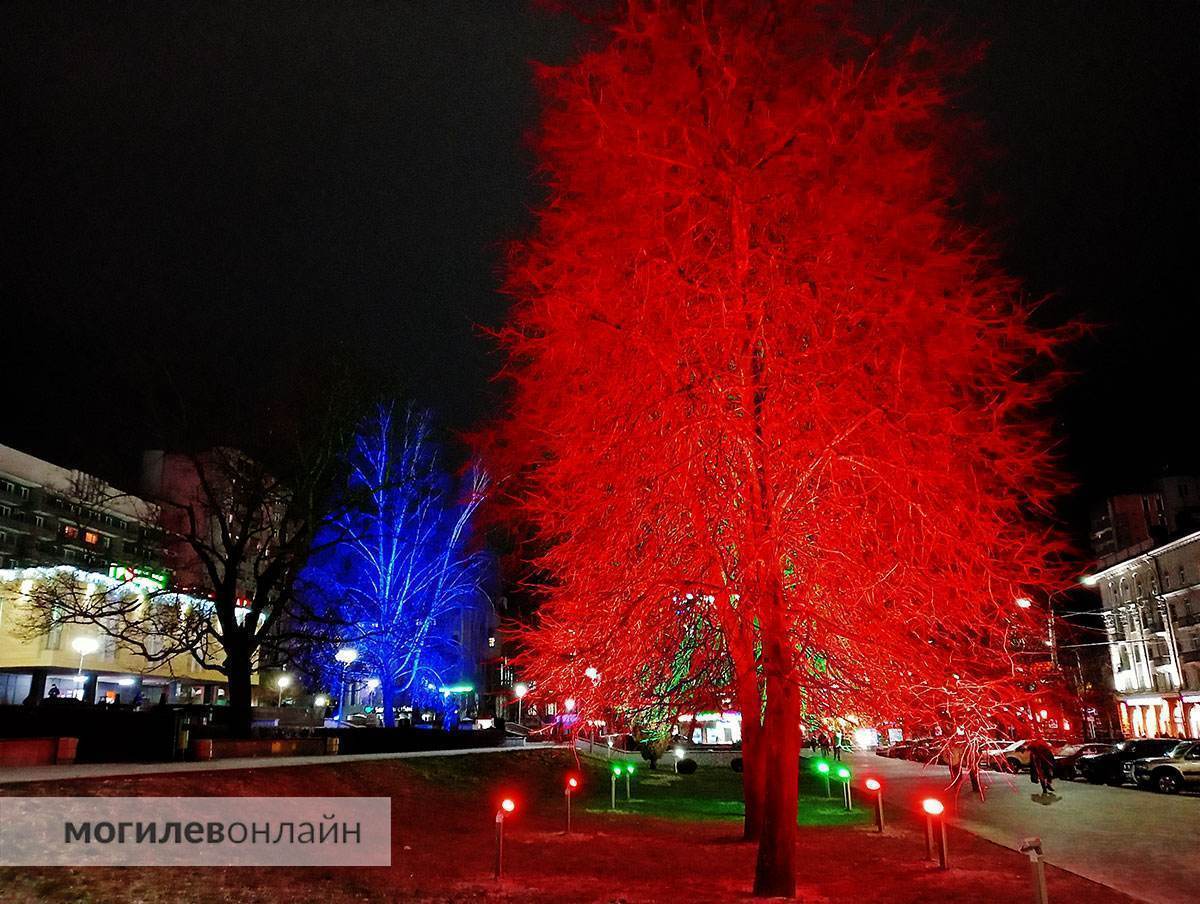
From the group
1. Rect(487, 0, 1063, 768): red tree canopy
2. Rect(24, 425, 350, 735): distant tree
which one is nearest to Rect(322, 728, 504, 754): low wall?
Rect(24, 425, 350, 735): distant tree

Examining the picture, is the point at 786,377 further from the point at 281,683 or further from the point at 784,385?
the point at 281,683

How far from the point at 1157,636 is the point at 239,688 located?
203ft

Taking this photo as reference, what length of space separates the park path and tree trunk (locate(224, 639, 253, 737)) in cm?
1684

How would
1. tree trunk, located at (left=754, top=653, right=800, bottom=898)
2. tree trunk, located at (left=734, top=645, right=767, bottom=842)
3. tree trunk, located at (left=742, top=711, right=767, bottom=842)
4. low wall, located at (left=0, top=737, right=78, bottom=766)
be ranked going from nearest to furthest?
1. tree trunk, located at (left=754, top=653, right=800, bottom=898)
2. tree trunk, located at (left=734, top=645, right=767, bottom=842)
3. tree trunk, located at (left=742, top=711, right=767, bottom=842)
4. low wall, located at (left=0, top=737, right=78, bottom=766)

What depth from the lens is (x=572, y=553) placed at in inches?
434

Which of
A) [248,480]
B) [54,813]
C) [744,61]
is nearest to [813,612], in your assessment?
[744,61]

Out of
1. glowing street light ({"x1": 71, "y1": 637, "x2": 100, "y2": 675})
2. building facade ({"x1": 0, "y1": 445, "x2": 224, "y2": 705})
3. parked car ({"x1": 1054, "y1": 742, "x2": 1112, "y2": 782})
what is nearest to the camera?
building facade ({"x1": 0, "y1": 445, "x2": 224, "y2": 705})

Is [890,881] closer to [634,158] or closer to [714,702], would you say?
[714,702]

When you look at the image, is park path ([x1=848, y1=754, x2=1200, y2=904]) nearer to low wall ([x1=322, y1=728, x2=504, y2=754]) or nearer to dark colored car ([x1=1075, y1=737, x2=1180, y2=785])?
dark colored car ([x1=1075, y1=737, x2=1180, y2=785])

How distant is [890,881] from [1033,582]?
4467mm

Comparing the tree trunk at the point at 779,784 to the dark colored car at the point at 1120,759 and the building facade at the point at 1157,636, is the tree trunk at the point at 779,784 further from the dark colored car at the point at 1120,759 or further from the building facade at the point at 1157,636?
the building facade at the point at 1157,636

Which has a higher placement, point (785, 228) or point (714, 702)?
point (785, 228)

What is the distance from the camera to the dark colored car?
27.6m

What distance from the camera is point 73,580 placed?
26.3m
